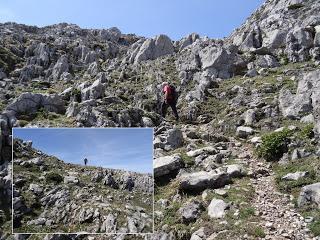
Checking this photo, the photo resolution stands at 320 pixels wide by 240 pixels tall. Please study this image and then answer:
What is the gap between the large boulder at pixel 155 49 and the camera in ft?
209

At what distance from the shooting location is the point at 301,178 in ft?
55.7

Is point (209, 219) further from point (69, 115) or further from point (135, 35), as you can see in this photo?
point (135, 35)

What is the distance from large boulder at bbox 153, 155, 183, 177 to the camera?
1980 centimetres

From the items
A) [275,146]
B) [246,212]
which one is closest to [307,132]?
[275,146]

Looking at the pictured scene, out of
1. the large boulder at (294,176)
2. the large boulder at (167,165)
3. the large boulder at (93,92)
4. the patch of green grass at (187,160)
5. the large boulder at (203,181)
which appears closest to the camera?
the large boulder at (294,176)

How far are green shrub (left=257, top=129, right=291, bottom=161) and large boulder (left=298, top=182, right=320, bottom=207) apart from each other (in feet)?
15.1

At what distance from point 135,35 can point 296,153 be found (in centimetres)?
10567

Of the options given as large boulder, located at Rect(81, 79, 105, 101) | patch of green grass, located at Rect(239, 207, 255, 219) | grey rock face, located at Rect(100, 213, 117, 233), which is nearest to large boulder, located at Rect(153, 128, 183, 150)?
patch of green grass, located at Rect(239, 207, 255, 219)

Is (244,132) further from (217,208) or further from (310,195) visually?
(217,208)

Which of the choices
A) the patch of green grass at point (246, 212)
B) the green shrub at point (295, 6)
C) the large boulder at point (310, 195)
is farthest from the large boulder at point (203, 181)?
the green shrub at point (295, 6)

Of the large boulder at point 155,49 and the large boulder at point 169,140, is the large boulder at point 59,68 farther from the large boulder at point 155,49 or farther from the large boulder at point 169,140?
the large boulder at point 169,140

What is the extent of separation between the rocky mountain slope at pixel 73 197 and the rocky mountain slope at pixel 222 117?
2476 millimetres

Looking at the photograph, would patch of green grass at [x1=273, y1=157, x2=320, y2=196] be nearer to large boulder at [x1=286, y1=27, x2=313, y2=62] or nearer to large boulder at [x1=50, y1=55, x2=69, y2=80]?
large boulder at [x1=286, y1=27, x2=313, y2=62]

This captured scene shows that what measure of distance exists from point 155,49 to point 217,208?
169 ft
